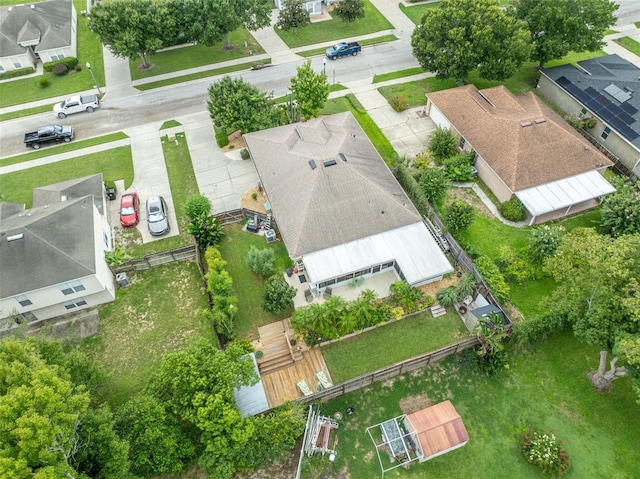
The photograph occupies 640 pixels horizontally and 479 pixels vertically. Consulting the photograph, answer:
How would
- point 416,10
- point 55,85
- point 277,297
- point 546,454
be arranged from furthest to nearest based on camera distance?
point 416,10 → point 55,85 → point 277,297 → point 546,454

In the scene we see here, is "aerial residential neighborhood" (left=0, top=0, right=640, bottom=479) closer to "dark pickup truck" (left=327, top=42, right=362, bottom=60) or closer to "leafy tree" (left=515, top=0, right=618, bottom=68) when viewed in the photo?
"leafy tree" (left=515, top=0, right=618, bottom=68)

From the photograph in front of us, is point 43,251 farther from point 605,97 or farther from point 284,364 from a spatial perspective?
point 605,97

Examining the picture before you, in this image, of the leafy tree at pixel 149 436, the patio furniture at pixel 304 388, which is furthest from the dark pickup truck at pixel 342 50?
the leafy tree at pixel 149 436

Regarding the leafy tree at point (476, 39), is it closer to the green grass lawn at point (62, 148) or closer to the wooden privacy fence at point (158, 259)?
the wooden privacy fence at point (158, 259)

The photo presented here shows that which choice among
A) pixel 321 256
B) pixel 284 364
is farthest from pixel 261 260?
pixel 284 364

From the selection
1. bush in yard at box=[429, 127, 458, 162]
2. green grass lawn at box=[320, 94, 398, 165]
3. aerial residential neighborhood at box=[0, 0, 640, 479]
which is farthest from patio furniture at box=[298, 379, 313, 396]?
bush in yard at box=[429, 127, 458, 162]

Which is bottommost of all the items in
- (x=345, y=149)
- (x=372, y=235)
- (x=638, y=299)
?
(x=372, y=235)

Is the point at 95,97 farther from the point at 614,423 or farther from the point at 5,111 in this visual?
the point at 614,423

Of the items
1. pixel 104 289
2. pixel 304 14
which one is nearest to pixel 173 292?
pixel 104 289

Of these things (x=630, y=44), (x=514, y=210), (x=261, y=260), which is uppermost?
(x=630, y=44)
